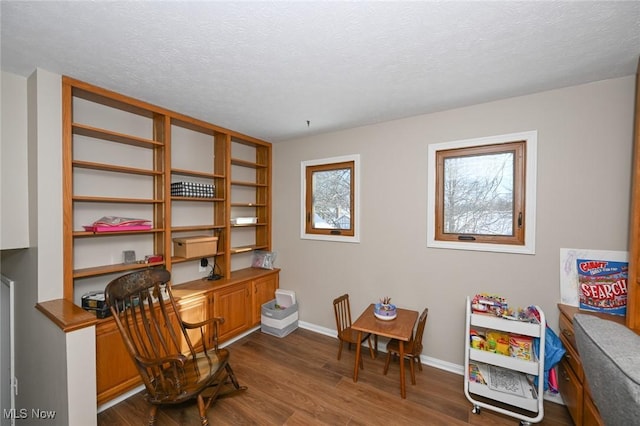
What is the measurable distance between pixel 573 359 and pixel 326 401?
1.82 m

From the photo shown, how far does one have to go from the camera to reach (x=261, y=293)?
3416 mm

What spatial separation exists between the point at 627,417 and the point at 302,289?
3.11 meters

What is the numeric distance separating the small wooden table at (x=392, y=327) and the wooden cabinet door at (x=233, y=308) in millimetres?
1482

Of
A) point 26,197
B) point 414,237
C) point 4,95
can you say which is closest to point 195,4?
point 4,95

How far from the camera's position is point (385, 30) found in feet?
4.60

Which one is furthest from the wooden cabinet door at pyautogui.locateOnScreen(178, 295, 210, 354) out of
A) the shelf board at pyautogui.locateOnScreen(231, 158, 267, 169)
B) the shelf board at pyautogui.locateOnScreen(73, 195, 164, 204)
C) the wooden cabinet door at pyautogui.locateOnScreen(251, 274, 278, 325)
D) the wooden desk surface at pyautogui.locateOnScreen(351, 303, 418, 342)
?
the shelf board at pyautogui.locateOnScreen(231, 158, 267, 169)

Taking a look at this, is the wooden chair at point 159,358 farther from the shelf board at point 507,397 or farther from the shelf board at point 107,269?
the shelf board at point 507,397

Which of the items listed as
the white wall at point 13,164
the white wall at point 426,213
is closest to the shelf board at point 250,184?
the white wall at point 426,213

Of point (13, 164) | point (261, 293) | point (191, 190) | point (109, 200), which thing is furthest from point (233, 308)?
point (13, 164)

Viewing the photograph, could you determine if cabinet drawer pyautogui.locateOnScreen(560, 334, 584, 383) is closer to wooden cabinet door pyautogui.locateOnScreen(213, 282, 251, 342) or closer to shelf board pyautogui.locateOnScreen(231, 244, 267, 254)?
wooden cabinet door pyautogui.locateOnScreen(213, 282, 251, 342)

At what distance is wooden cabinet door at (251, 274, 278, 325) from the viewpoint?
3301 millimetres

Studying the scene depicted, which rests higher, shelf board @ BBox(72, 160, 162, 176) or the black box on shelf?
shelf board @ BBox(72, 160, 162, 176)

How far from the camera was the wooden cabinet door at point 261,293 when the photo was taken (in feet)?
10.8

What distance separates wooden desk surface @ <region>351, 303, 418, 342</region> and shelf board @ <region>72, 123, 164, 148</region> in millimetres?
2606
